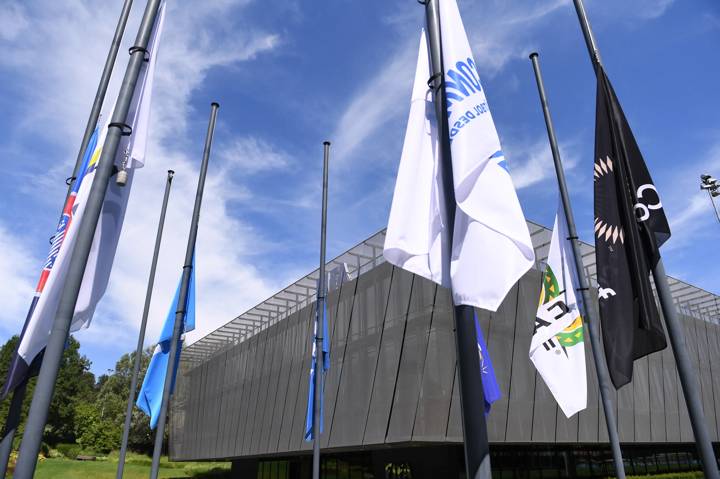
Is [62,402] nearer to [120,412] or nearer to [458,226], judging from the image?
[120,412]

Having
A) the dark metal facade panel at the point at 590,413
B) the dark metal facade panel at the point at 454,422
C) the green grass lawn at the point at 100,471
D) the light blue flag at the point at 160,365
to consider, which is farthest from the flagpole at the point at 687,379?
the green grass lawn at the point at 100,471

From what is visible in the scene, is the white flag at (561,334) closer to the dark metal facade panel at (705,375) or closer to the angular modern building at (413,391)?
the angular modern building at (413,391)

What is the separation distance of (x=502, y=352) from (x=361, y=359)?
6.03m

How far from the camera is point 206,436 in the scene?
41.7 m

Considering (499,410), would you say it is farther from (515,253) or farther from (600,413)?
(515,253)

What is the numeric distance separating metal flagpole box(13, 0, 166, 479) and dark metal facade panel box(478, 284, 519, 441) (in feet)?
58.8

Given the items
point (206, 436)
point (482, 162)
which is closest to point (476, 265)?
point (482, 162)

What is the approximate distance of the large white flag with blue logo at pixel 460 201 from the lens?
4352 millimetres

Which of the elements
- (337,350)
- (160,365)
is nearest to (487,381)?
(160,365)

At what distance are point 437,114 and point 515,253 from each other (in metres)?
1.66

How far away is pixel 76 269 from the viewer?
18.2 feet

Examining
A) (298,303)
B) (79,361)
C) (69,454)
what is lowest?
(69,454)

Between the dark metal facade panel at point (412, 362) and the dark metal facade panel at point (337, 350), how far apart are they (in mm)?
4615

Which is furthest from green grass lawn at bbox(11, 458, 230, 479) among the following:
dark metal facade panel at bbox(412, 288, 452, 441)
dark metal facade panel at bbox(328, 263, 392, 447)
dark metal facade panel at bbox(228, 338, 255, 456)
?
dark metal facade panel at bbox(412, 288, 452, 441)
